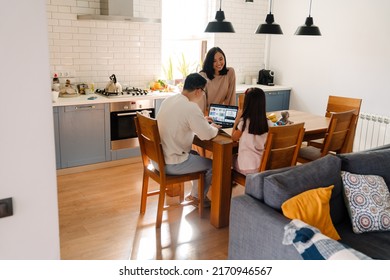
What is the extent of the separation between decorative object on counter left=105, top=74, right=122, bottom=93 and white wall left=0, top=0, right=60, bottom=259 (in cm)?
347

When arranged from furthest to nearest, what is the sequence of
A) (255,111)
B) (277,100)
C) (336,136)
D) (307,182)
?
(277,100) < (336,136) < (255,111) < (307,182)

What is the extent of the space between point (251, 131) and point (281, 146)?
282 millimetres

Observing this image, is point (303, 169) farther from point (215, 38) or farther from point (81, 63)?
point (215, 38)

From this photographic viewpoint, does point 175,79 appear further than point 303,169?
Yes

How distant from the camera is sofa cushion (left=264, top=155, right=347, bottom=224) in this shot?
2.44 meters

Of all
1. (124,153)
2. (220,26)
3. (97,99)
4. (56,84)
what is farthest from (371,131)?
(56,84)

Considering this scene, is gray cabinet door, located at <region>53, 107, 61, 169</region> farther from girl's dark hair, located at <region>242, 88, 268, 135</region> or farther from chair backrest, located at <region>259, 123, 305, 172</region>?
chair backrest, located at <region>259, 123, 305, 172</region>

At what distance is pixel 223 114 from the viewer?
3975 millimetres

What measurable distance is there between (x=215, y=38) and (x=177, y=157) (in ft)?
11.2

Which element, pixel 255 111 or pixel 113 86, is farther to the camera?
pixel 113 86

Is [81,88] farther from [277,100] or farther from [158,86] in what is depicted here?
[277,100]

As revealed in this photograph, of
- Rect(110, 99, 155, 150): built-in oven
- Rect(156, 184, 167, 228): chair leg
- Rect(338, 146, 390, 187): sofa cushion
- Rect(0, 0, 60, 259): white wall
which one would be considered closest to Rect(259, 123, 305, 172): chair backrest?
Rect(338, 146, 390, 187): sofa cushion

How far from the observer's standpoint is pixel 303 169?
8.69ft
